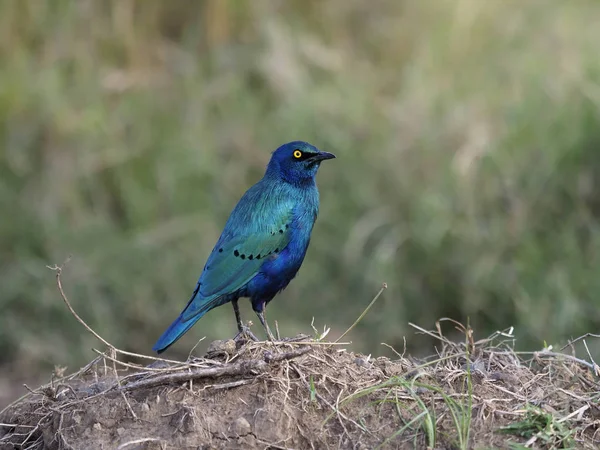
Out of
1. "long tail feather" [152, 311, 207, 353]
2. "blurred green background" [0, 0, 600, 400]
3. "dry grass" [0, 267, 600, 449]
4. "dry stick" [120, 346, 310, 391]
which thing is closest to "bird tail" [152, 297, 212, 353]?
"long tail feather" [152, 311, 207, 353]

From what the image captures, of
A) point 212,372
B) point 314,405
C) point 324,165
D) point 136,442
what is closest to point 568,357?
point 314,405

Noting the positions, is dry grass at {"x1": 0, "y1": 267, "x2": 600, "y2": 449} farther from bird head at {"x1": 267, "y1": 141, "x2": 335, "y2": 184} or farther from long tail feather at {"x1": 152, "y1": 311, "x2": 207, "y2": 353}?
bird head at {"x1": 267, "y1": 141, "x2": 335, "y2": 184}

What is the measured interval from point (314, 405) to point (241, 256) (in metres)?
1.47

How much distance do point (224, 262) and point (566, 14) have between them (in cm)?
548

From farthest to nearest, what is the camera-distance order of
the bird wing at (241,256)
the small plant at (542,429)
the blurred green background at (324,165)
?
the blurred green background at (324,165) → the bird wing at (241,256) → the small plant at (542,429)

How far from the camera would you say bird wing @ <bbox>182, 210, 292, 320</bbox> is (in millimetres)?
4832

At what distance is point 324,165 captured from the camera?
7.94m

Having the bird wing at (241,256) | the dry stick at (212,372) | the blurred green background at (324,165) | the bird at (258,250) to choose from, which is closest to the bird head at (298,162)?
the bird at (258,250)

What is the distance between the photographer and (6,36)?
8.62 metres

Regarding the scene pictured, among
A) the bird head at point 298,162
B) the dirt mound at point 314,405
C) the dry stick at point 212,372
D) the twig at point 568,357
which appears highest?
the bird head at point 298,162

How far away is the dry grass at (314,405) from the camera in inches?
133

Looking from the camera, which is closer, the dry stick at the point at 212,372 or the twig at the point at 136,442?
the twig at the point at 136,442

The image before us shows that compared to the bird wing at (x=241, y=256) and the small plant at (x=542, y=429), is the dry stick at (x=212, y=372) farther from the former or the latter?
the bird wing at (x=241, y=256)

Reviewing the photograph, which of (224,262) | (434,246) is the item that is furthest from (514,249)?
(224,262)
